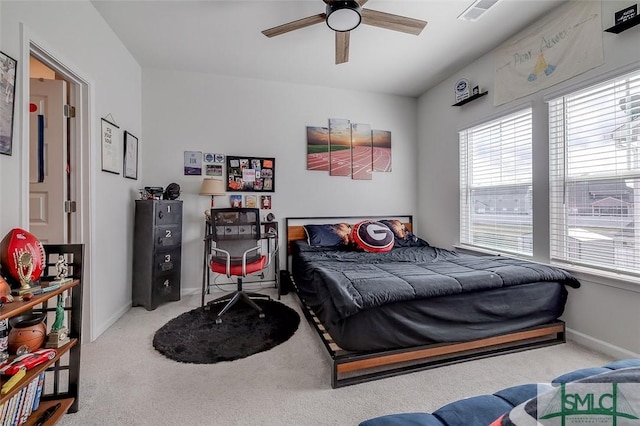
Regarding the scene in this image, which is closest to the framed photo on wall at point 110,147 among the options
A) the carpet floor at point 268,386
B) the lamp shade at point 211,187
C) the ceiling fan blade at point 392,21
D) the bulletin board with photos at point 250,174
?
the lamp shade at point 211,187

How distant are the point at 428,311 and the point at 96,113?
3093 millimetres

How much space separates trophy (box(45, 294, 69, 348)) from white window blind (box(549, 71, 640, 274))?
3.55 meters

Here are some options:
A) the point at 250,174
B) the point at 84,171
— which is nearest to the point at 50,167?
the point at 84,171

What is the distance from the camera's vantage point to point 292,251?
352cm

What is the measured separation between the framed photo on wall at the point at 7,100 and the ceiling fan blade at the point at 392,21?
215 cm

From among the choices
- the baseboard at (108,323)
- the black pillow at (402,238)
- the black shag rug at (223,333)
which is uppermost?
the black pillow at (402,238)

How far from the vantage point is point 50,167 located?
211cm

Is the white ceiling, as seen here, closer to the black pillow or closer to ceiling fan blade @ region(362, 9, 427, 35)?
ceiling fan blade @ region(362, 9, 427, 35)

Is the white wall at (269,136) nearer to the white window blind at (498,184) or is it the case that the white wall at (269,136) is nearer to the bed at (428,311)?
the white window blind at (498,184)

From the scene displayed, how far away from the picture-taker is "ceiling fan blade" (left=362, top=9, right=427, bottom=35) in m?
2.04

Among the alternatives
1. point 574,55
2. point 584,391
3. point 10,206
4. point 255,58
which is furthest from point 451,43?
point 10,206

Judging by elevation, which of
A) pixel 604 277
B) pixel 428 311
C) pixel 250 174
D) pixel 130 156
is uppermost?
pixel 130 156

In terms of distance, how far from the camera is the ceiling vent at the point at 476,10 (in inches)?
87.0

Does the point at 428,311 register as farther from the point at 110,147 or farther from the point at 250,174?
the point at 110,147
